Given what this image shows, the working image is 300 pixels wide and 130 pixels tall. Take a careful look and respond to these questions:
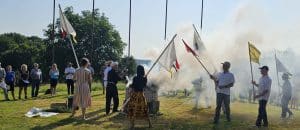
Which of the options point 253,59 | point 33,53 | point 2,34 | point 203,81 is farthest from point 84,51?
point 253,59

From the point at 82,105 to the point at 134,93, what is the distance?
232 cm

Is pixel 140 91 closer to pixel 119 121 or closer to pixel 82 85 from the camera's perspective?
pixel 119 121

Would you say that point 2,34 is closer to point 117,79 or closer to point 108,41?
point 108,41

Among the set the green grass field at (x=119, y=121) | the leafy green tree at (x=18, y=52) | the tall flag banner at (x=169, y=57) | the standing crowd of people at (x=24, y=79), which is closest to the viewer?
the green grass field at (x=119, y=121)

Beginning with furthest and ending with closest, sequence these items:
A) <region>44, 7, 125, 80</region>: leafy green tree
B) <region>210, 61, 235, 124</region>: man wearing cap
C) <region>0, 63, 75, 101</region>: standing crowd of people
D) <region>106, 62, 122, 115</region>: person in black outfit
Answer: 1. <region>44, 7, 125, 80</region>: leafy green tree
2. <region>0, 63, 75, 101</region>: standing crowd of people
3. <region>106, 62, 122, 115</region>: person in black outfit
4. <region>210, 61, 235, 124</region>: man wearing cap

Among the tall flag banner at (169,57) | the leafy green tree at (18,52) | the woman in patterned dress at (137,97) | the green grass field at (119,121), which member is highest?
the leafy green tree at (18,52)

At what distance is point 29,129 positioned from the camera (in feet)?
46.5

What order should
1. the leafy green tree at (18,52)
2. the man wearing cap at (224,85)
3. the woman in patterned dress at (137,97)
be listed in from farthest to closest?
1. the leafy green tree at (18,52)
2. the man wearing cap at (224,85)
3. the woman in patterned dress at (137,97)

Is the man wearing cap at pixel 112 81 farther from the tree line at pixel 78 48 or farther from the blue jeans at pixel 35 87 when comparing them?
the tree line at pixel 78 48

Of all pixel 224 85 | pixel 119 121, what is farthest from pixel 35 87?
pixel 224 85

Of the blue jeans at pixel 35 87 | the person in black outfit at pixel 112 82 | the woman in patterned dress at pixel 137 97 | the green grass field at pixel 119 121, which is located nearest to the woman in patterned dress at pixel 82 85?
the green grass field at pixel 119 121

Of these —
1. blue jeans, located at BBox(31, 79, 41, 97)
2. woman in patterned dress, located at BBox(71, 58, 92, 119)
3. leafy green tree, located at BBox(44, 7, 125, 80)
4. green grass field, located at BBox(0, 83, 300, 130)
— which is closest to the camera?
green grass field, located at BBox(0, 83, 300, 130)

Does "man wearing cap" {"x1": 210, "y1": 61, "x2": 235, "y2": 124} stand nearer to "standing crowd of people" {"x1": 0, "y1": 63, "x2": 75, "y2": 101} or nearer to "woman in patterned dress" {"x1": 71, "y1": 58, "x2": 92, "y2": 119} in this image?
"woman in patterned dress" {"x1": 71, "y1": 58, "x2": 92, "y2": 119}

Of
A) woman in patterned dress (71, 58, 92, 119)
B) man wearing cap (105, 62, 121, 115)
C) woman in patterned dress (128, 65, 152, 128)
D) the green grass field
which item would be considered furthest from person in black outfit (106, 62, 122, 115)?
woman in patterned dress (128, 65, 152, 128)
